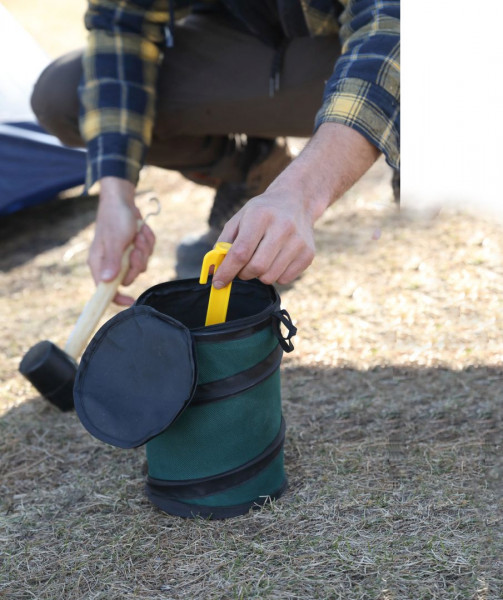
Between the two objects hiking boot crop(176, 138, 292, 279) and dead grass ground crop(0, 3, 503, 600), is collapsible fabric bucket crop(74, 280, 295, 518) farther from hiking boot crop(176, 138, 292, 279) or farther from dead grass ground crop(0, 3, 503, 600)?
hiking boot crop(176, 138, 292, 279)

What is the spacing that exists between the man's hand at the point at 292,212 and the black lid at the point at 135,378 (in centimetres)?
13

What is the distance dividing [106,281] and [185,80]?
0.74 meters

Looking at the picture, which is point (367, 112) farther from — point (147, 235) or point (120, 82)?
point (120, 82)

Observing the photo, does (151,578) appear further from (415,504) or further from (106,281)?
(106,281)

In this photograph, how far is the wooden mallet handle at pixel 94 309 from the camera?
1.81 meters

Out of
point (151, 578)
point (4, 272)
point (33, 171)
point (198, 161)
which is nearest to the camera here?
point (151, 578)

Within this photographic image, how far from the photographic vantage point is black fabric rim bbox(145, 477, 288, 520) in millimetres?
1281

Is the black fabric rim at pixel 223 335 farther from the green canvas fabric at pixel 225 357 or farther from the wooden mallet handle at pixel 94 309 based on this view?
the wooden mallet handle at pixel 94 309

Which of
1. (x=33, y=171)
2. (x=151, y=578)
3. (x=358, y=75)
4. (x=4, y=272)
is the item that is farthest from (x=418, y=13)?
(x=33, y=171)

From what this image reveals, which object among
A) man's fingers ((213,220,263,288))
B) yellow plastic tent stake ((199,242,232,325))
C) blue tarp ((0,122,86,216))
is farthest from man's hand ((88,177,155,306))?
blue tarp ((0,122,86,216))

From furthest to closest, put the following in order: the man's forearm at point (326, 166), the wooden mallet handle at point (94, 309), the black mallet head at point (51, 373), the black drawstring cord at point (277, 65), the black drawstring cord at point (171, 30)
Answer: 1. the black drawstring cord at point (277, 65)
2. the black drawstring cord at point (171, 30)
3. the wooden mallet handle at point (94, 309)
4. the black mallet head at point (51, 373)
5. the man's forearm at point (326, 166)

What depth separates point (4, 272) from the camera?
278cm

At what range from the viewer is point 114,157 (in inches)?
72.9

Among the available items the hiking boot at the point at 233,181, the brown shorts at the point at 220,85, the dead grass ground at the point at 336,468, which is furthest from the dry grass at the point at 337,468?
the brown shorts at the point at 220,85
